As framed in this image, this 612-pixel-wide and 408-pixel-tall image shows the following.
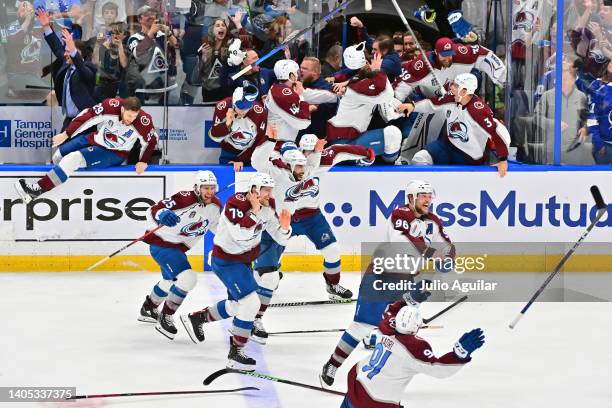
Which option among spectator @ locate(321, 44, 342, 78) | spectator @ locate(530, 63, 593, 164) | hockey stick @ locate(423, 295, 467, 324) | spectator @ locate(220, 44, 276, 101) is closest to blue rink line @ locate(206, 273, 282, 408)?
hockey stick @ locate(423, 295, 467, 324)

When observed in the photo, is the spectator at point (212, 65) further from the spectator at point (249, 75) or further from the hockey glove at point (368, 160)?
the hockey glove at point (368, 160)

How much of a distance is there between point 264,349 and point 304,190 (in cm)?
174

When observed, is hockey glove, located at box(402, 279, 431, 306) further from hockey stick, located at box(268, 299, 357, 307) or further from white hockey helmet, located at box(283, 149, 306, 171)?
hockey stick, located at box(268, 299, 357, 307)

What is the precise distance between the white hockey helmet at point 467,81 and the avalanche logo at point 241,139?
1.73 metres

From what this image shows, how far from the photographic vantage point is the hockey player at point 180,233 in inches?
356

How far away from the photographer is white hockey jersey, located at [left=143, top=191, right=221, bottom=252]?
29.7ft

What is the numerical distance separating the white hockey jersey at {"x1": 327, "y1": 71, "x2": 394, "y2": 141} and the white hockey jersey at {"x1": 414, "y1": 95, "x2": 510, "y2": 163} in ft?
1.41

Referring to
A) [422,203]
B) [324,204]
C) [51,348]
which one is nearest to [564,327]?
[422,203]

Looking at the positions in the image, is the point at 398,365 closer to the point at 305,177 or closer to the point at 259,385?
the point at 259,385

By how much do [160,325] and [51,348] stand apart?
0.79m

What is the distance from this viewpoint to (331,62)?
38.7 feet

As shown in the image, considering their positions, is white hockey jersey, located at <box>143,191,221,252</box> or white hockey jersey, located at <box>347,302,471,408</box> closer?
white hockey jersey, located at <box>347,302,471,408</box>

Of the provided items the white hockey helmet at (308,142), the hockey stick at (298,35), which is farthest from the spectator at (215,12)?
the white hockey helmet at (308,142)

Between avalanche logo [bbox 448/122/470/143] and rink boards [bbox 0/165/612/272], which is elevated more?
avalanche logo [bbox 448/122/470/143]
